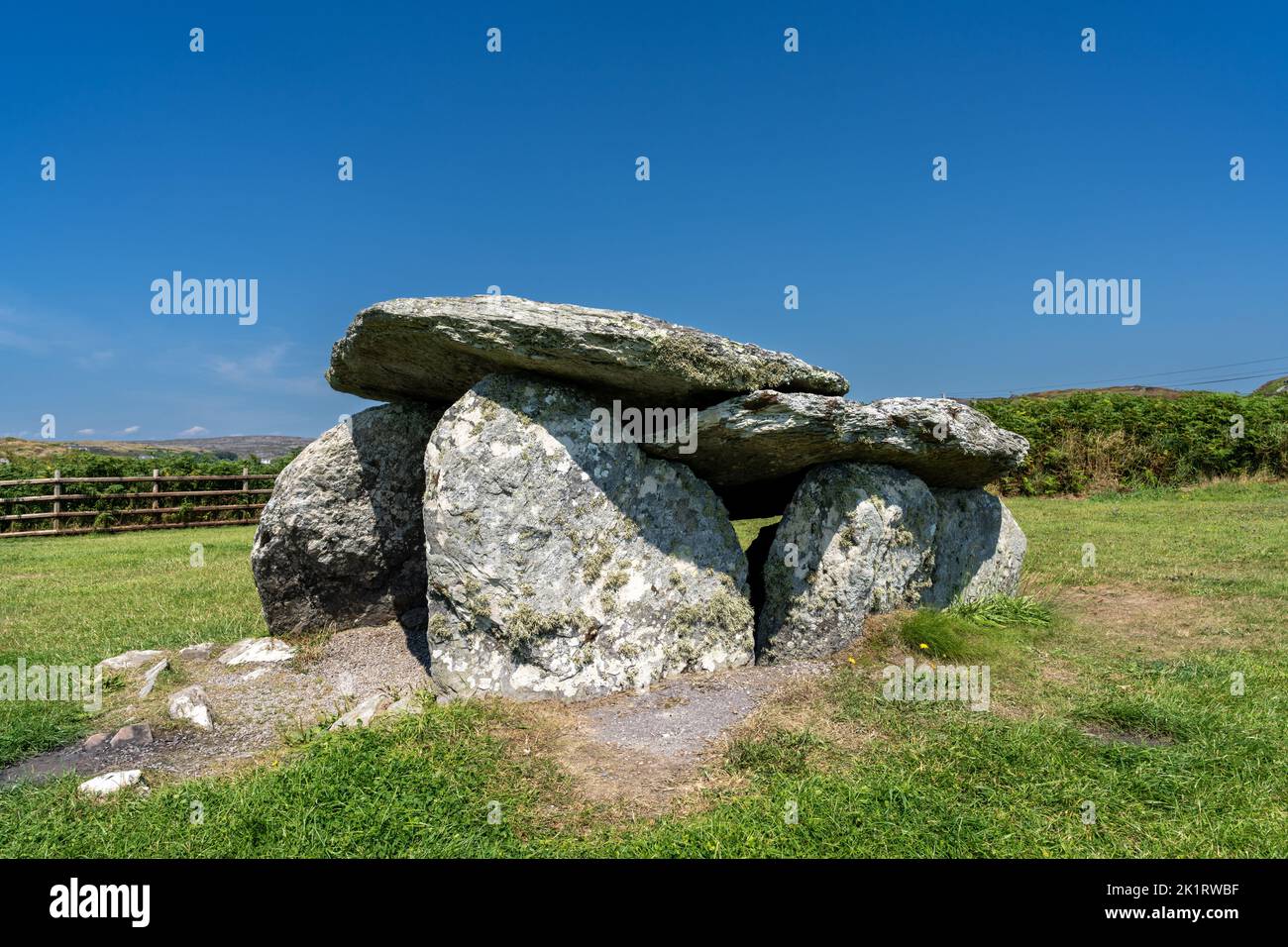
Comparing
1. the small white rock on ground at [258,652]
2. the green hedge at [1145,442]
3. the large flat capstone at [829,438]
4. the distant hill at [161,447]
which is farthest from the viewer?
the distant hill at [161,447]

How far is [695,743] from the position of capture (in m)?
5.10

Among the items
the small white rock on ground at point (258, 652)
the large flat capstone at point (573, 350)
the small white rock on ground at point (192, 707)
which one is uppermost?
the large flat capstone at point (573, 350)

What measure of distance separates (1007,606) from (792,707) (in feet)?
11.5

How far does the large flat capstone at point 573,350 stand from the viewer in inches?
227

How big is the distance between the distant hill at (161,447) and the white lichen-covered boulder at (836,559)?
77.2ft

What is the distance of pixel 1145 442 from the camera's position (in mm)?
18797

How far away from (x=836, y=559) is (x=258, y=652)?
5.47 meters

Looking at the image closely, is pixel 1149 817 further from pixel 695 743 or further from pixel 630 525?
pixel 630 525

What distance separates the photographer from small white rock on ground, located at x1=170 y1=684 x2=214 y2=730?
19.1 feet

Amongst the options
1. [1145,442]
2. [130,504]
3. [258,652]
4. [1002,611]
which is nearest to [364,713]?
[258,652]

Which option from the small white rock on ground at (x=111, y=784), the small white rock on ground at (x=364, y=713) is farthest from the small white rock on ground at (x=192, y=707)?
the small white rock on ground at (x=364, y=713)

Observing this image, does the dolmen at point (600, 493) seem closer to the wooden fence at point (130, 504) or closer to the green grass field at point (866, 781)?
the green grass field at point (866, 781)

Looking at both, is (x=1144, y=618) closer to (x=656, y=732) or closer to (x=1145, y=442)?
(x=656, y=732)
